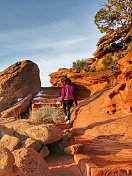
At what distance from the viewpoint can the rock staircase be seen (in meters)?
11.6

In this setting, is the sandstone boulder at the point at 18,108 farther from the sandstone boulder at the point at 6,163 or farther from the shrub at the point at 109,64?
the sandstone boulder at the point at 6,163

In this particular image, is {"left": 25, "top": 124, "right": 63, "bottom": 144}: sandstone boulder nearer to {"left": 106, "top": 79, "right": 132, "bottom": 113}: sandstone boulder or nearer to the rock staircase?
{"left": 106, "top": 79, "right": 132, "bottom": 113}: sandstone boulder

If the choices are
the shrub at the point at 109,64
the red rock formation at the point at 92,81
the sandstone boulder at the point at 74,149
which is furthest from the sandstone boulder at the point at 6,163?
the shrub at the point at 109,64

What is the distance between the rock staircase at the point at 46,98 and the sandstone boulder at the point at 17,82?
0.71 m

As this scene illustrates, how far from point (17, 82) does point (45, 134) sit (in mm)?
9580

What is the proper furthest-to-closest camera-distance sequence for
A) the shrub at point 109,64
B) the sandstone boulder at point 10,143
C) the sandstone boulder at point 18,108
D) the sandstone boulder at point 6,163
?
the shrub at point 109,64, the sandstone boulder at point 18,108, the sandstone boulder at point 10,143, the sandstone boulder at point 6,163

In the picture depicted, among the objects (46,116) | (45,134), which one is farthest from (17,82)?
(45,134)

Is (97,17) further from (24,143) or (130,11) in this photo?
(24,143)

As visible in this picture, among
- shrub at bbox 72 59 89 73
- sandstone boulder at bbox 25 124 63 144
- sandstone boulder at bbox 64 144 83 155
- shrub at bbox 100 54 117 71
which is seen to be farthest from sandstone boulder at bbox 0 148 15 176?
shrub at bbox 72 59 89 73

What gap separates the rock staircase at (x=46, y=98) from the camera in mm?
11584

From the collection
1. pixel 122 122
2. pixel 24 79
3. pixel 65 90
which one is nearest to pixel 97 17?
pixel 24 79

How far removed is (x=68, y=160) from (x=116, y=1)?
13720 mm

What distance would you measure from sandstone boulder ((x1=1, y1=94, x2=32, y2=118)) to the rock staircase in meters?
0.48

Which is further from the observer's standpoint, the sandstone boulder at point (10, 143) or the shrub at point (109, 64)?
the shrub at point (109, 64)
